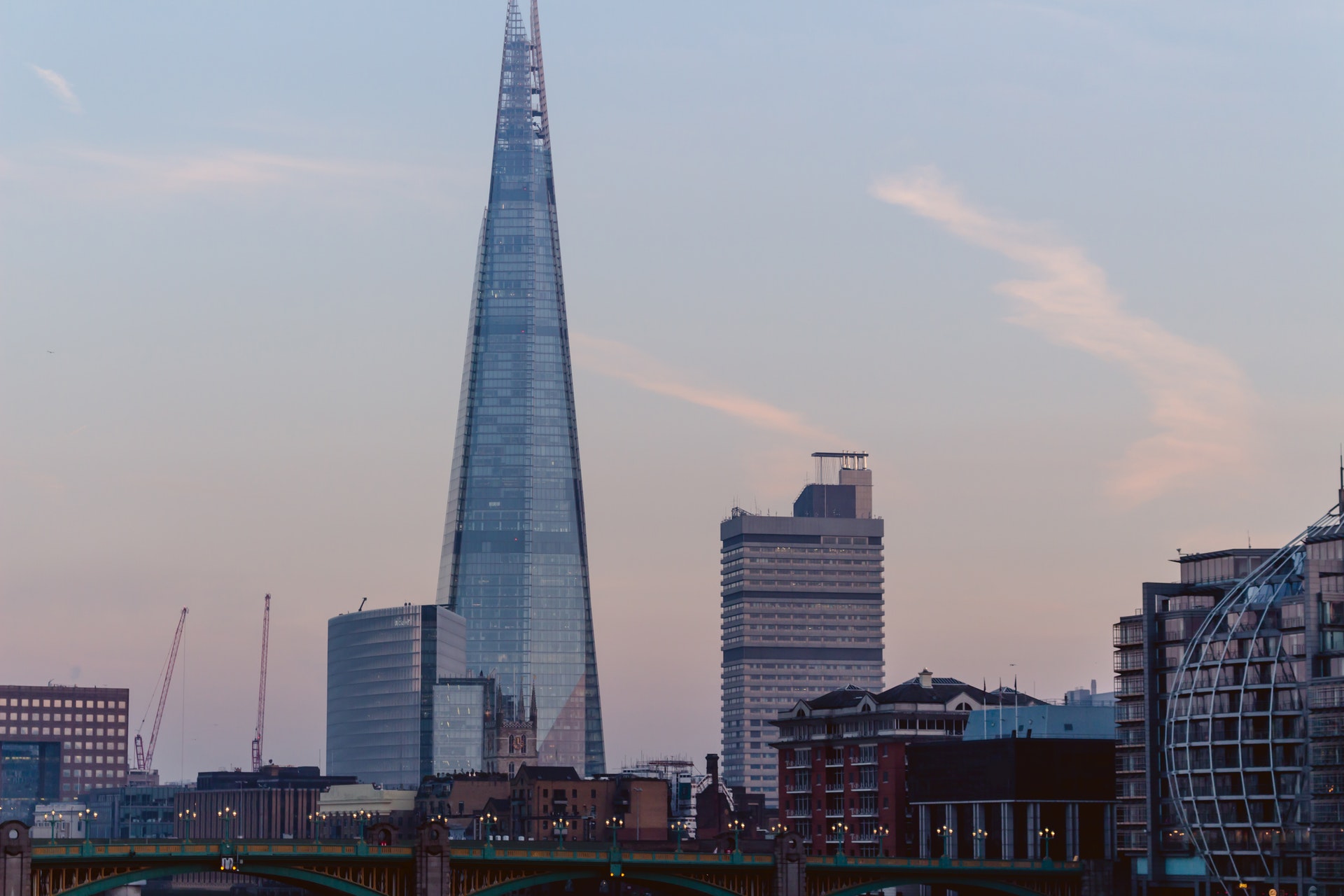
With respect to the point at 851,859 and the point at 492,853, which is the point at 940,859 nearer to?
the point at 851,859

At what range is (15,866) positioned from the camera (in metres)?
153

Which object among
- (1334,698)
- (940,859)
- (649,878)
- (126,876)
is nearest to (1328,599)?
(1334,698)

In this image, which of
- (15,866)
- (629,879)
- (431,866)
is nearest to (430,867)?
(431,866)

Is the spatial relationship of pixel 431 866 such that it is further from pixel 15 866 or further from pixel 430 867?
pixel 15 866

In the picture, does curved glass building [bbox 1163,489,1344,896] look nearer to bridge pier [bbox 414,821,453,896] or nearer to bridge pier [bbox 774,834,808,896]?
bridge pier [bbox 774,834,808,896]

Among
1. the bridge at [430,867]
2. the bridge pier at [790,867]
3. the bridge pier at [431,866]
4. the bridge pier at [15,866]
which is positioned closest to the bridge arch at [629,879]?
the bridge at [430,867]

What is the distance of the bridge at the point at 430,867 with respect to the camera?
522ft

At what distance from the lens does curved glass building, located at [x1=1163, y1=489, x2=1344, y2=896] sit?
582 feet

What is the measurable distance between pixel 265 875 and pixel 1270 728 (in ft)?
277

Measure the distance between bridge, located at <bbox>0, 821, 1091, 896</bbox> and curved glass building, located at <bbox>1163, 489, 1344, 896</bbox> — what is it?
23.6 m

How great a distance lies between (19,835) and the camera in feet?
507

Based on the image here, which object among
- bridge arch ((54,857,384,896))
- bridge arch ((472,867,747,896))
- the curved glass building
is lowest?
bridge arch ((472,867,747,896))

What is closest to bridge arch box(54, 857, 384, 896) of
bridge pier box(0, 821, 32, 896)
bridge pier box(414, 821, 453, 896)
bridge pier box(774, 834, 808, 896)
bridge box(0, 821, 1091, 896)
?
bridge box(0, 821, 1091, 896)

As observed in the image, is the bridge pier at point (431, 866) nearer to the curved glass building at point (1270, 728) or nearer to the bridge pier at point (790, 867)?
the bridge pier at point (790, 867)
